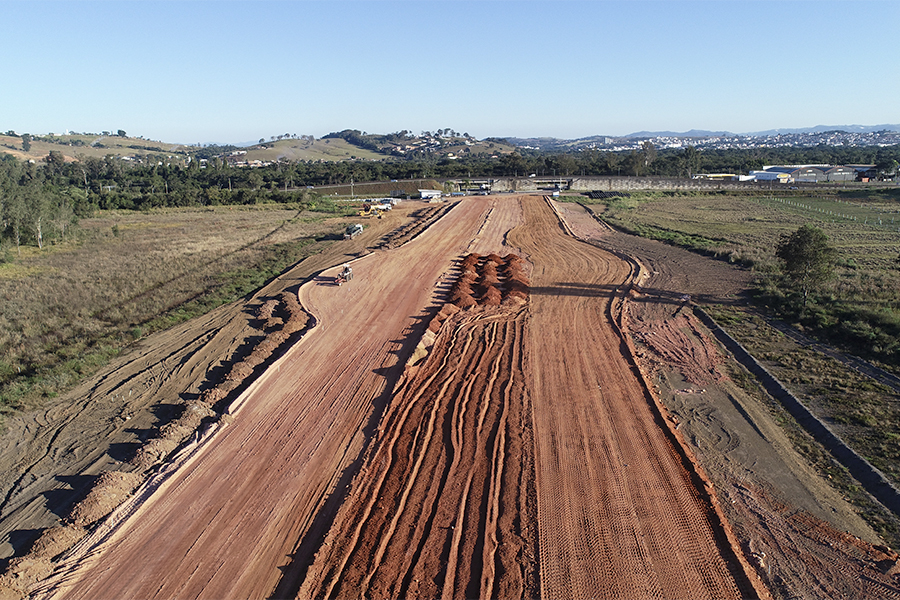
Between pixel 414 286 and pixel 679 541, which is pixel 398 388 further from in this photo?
pixel 414 286

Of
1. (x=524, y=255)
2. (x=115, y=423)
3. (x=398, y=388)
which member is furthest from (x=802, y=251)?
(x=115, y=423)

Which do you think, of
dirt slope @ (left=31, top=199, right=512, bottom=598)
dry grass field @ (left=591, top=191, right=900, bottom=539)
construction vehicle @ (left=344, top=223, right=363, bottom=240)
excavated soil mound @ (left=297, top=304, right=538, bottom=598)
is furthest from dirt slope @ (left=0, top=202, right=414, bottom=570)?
construction vehicle @ (left=344, top=223, right=363, bottom=240)

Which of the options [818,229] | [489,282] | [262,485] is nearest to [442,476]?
[262,485]

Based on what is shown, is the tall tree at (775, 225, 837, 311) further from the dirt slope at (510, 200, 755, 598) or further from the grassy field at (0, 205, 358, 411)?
the grassy field at (0, 205, 358, 411)

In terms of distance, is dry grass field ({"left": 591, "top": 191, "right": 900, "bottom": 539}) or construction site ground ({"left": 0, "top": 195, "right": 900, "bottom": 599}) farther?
dry grass field ({"left": 591, "top": 191, "right": 900, "bottom": 539})

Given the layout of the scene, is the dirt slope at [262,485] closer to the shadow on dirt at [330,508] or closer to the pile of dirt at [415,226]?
the shadow on dirt at [330,508]

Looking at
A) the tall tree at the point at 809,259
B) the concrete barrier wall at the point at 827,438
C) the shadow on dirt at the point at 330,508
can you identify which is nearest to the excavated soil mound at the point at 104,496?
the shadow on dirt at the point at 330,508
